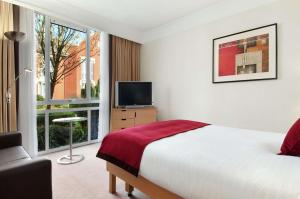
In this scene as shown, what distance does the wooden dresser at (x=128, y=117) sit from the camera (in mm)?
3945

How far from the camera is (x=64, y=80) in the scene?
12.4ft

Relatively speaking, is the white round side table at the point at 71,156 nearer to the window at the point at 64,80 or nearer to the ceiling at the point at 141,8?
the window at the point at 64,80

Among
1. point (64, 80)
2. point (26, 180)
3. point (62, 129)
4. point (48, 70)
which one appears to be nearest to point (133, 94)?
point (64, 80)

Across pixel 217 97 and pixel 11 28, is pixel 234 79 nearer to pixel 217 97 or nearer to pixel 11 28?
pixel 217 97

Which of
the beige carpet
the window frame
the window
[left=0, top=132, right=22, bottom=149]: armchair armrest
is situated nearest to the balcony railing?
the window

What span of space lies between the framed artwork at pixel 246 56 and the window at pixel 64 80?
2582mm

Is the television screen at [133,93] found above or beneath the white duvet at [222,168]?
above

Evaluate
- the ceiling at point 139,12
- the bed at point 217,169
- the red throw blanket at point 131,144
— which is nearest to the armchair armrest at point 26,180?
the red throw blanket at point 131,144

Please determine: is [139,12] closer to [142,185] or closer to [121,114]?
[121,114]

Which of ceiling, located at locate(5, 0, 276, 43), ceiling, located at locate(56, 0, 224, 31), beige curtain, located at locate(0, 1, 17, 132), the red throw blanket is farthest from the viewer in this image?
ceiling, located at locate(56, 0, 224, 31)

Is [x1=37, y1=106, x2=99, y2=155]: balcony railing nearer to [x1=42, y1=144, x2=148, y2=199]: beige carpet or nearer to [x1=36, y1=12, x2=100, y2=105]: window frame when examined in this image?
[x1=36, y1=12, x2=100, y2=105]: window frame

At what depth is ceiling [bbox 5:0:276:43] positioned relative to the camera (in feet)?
10.4

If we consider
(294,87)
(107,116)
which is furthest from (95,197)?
(294,87)

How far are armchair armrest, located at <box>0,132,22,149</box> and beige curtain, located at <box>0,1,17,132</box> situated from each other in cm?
73
